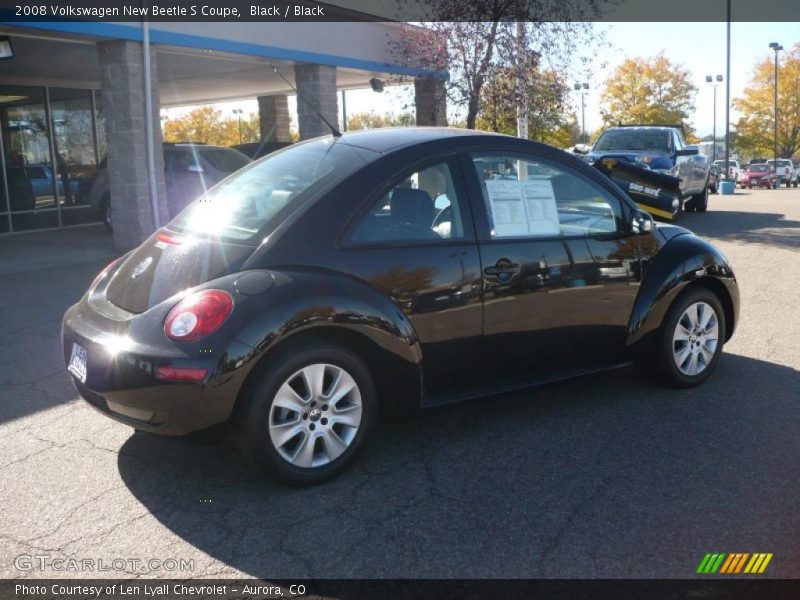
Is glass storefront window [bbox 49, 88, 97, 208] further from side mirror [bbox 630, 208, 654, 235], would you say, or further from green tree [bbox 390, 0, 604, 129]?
side mirror [bbox 630, 208, 654, 235]

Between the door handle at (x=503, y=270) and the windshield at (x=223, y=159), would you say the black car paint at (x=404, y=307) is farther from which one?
the windshield at (x=223, y=159)

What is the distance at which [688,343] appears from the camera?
5.22m

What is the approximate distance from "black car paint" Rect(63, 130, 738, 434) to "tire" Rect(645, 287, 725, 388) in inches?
4.9

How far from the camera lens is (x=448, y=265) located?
14.0ft

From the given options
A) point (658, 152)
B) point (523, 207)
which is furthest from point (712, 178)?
point (523, 207)

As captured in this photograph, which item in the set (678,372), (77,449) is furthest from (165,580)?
(678,372)

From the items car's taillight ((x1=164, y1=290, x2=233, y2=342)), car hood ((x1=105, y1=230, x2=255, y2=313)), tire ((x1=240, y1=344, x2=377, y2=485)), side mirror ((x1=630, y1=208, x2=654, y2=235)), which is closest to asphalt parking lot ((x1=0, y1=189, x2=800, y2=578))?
tire ((x1=240, y1=344, x2=377, y2=485))

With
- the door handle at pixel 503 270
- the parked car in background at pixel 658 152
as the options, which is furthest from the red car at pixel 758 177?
the door handle at pixel 503 270

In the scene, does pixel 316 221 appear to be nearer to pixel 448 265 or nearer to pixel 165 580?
pixel 448 265

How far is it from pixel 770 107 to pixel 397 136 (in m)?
64.6

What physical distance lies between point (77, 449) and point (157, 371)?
1.16 metres

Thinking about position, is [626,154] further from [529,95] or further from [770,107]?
[770,107]

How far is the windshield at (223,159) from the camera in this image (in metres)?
→ 14.5

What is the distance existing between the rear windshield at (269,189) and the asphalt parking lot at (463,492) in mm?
1152
